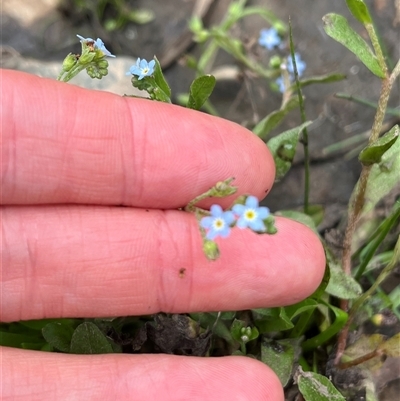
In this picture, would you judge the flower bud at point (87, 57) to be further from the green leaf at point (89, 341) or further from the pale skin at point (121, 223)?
the green leaf at point (89, 341)

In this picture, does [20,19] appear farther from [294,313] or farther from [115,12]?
[294,313]

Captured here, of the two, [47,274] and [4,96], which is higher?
[4,96]

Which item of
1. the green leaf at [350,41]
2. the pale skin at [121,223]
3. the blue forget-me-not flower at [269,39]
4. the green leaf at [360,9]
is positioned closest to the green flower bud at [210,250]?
the pale skin at [121,223]

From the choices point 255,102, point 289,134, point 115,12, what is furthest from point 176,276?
point 115,12

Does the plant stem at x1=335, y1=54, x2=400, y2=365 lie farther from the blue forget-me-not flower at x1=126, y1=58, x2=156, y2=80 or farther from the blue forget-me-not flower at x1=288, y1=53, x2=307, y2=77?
the blue forget-me-not flower at x1=288, y1=53, x2=307, y2=77

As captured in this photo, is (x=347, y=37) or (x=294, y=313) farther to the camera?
(x=294, y=313)

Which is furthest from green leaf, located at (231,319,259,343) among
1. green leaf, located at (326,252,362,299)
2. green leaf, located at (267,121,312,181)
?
green leaf, located at (267,121,312,181)

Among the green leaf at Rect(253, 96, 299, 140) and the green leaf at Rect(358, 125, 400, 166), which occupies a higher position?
the green leaf at Rect(358, 125, 400, 166)
